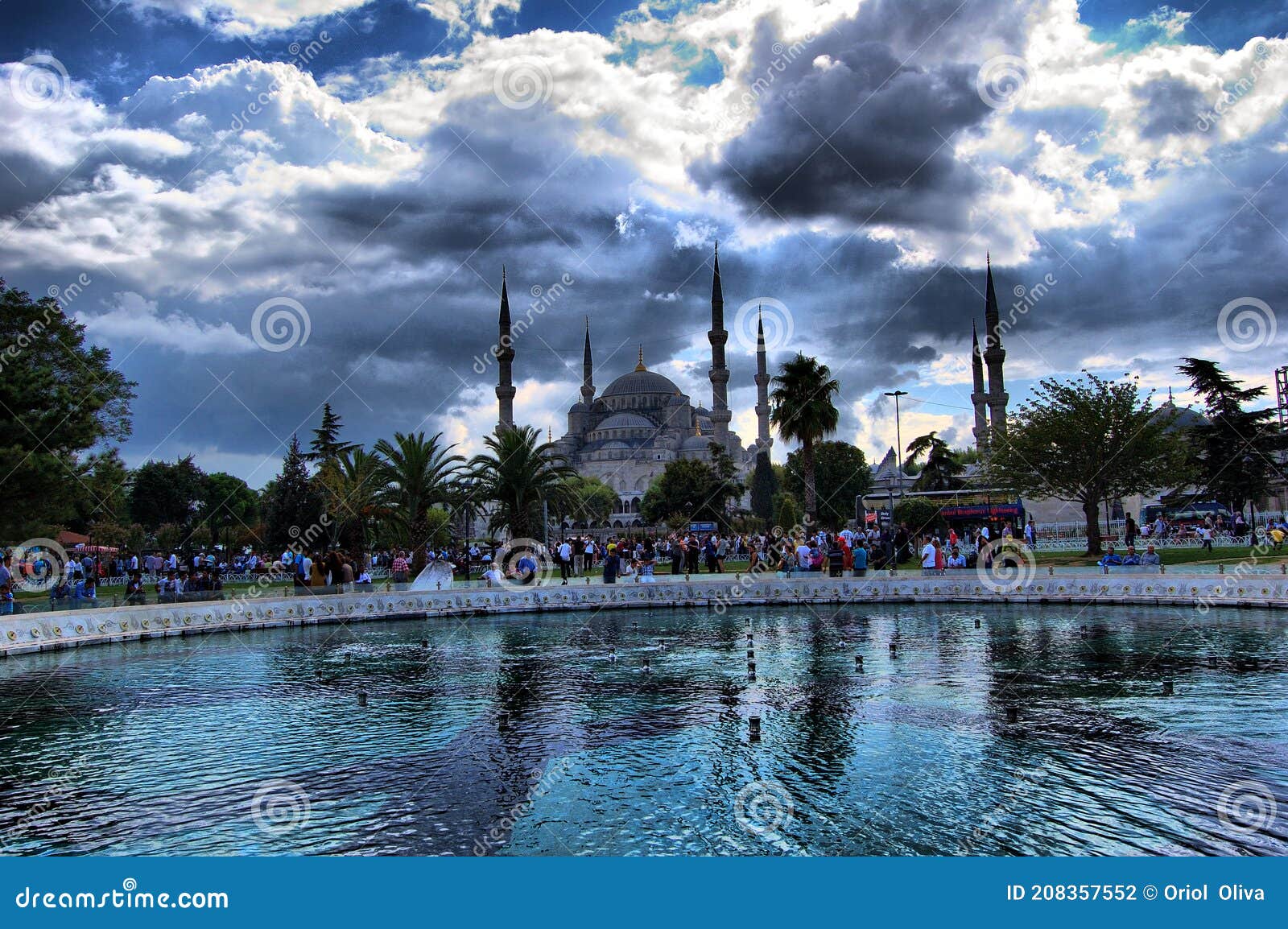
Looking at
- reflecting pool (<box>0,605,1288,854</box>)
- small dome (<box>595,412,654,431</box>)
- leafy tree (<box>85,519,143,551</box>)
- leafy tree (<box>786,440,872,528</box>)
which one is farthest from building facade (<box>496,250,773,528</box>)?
reflecting pool (<box>0,605,1288,854</box>)

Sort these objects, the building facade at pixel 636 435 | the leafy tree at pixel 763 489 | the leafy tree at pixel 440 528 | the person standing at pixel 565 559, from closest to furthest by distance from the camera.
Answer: the person standing at pixel 565 559, the leafy tree at pixel 440 528, the leafy tree at pixel 763 489, the building facade at pixel 636 435

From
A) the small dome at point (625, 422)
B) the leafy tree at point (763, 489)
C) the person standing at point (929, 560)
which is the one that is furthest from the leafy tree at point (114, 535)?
the small dome at point (625, 422)

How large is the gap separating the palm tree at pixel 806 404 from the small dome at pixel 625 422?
82744 millimetres

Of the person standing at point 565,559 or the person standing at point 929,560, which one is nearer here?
the person standing at point 929,560

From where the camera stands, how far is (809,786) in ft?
21.8

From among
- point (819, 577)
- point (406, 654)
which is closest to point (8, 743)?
point (406, 654)

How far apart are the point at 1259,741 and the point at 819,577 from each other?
45.1 feet

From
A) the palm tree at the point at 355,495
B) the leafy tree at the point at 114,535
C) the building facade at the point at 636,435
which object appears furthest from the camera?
the building facade at the point at 636,435

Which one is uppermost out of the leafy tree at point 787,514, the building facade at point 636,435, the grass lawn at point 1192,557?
the building facade at point 636,435

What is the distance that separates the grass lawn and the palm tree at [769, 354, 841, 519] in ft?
26.0

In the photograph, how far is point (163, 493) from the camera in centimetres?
6106

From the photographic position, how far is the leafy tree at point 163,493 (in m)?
60.7

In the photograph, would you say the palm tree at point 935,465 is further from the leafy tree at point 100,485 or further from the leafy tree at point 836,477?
the leafy tree at point 100,485

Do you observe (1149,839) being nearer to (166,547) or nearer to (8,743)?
(8,743)
